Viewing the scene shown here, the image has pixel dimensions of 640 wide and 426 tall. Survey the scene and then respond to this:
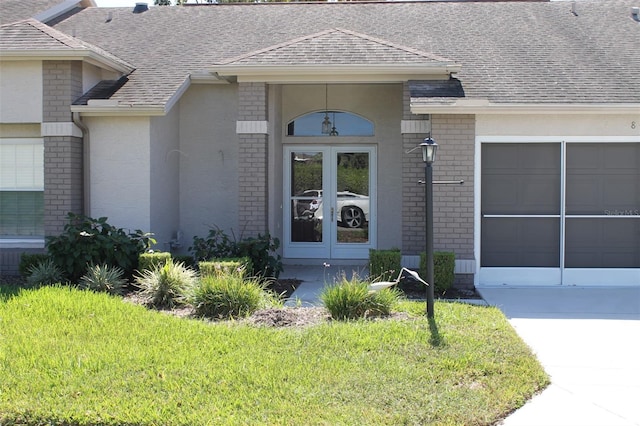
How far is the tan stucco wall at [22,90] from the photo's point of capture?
12789 millimetres

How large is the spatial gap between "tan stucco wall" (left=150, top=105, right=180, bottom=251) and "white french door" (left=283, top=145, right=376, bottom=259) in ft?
7.58

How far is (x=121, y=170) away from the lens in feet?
42.5

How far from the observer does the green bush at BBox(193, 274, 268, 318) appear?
9.24 meters

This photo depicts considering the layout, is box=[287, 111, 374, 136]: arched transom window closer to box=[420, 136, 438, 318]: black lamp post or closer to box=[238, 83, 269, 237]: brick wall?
box=[238, 83, 269, 237]: brick wall

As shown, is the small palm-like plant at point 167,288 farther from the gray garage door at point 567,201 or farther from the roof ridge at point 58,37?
the gray garage door at point 567,201

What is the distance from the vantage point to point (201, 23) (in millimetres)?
17422

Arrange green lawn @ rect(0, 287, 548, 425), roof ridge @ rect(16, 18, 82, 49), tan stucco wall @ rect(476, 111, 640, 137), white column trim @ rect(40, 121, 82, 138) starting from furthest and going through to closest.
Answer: white column trim @ rect(40, 121, 82, 138), roof ridge @ rect(16, 18, 82, 49), tan stucco wall @ rect(476, 111, 640, 137), green lawn @ rect(0, 287, 548, 425)

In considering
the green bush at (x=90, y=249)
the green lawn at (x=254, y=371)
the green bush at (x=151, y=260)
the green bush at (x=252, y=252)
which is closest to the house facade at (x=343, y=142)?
the green bush at (x=252, y=252)

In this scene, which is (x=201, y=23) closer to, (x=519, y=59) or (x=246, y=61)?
(x=246, y=61)

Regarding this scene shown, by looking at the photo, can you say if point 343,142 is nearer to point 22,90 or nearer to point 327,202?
point 327,202

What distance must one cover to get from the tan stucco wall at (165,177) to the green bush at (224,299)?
395cm

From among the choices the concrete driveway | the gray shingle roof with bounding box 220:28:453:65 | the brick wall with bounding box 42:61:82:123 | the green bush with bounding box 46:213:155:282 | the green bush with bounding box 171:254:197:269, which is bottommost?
the concrete driveway

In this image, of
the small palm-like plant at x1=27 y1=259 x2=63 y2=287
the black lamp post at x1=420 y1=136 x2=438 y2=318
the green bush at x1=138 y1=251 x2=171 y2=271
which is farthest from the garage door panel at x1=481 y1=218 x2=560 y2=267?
the small palm-like plant at x1=27 y1=259 x2=63 y2=287

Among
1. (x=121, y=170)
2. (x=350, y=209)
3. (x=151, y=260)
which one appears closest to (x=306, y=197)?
(x=350, y=209)
